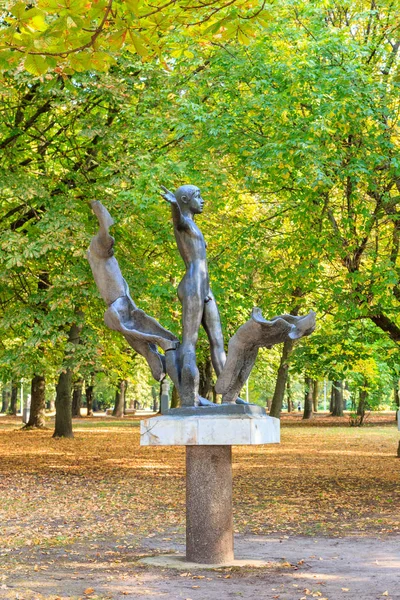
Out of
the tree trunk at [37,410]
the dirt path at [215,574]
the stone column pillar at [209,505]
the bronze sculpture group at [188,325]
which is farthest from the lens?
the tree trunk at [37,410]

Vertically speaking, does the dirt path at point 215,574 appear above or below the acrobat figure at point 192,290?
below

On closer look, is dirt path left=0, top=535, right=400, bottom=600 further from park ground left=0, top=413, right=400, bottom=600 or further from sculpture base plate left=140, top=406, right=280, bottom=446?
sculpture base plate left=140, top=406, right=280, bottom=446

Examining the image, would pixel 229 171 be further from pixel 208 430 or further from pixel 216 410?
pixel 208 430

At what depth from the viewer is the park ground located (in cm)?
764

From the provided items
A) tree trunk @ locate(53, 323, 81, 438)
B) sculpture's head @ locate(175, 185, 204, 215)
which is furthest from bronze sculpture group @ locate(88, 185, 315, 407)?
tree trunk @ locate(53, 323, 81, 438)

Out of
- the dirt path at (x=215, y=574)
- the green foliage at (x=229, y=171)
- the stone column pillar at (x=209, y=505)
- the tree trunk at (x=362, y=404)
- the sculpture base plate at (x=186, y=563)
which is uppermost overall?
the green foliage at (x=229, y=171)

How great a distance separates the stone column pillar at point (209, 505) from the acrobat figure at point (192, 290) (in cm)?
72

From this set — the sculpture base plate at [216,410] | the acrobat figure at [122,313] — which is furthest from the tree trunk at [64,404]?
the sculpture base plate at [216,410]

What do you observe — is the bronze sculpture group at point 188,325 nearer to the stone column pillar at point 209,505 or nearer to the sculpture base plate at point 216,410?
the sculpture base plate at point 216,410

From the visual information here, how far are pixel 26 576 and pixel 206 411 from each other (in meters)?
2.28

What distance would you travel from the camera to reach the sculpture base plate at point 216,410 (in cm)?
837

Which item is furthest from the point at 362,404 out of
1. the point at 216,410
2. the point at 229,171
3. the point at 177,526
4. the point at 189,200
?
the point at 216,410

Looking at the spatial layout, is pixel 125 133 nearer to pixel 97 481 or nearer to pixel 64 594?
pixel 97 481

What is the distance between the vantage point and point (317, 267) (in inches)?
592
